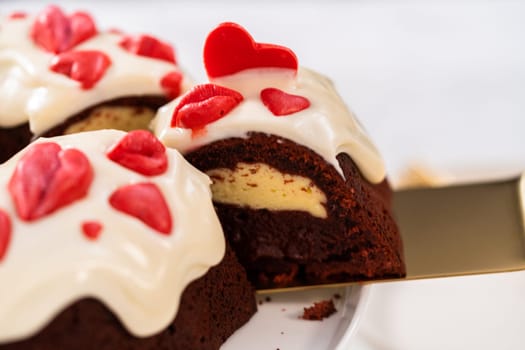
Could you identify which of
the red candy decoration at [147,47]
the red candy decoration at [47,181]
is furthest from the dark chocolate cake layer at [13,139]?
the red candy decoration at [47,181]

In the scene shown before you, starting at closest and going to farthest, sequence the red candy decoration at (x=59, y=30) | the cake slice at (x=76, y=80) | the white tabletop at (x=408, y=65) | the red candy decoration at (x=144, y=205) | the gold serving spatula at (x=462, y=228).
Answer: the red candy decoration at (x=144, y=205)
the gold serving spatula at (x=462, y=228)
the cake slice at (x=76, y=80)
the red candy decoration at (x=59, y=30)
the white tabletop at (x=408, y=65)

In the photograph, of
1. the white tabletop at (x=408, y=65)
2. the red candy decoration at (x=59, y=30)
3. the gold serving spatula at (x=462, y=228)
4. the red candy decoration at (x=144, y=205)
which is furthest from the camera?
the white tabletop at (x=408, y=65)

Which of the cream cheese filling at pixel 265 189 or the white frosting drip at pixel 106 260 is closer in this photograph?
the white frosting drip at pixel 106 260

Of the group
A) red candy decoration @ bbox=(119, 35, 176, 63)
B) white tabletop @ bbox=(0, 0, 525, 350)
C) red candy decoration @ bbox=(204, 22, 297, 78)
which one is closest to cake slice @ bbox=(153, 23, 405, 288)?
red candy decoration @ bbox=(204, 22, 297, 78)

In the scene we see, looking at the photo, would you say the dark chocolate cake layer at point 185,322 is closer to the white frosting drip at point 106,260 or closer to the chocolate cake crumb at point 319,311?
the white frosting drip at point 106,260

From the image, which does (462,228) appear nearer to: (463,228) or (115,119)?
(463,228)

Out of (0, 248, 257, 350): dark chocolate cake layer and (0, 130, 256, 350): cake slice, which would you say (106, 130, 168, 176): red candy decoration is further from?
(0, 248, 257, 350): dark chocolate cake layer
